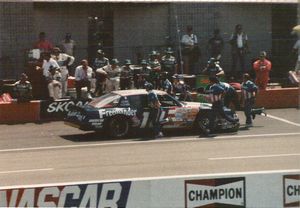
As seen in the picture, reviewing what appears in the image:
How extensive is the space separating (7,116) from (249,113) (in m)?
7.10

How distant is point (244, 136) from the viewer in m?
22.6

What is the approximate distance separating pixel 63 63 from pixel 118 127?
14.8ft

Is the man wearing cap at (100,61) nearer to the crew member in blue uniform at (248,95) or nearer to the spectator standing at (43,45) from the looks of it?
the spectator standing at (43,45)

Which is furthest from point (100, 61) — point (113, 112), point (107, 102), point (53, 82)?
point (113, 112)

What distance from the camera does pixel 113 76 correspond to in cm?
2600

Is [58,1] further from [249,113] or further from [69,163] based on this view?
[69,163]

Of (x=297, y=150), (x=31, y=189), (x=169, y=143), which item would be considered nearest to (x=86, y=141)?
(x=169, y=143)

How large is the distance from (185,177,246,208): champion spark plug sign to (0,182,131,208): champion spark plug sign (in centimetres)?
87

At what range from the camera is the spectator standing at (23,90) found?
2508 centimetres

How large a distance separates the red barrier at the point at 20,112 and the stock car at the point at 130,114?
3.13 m

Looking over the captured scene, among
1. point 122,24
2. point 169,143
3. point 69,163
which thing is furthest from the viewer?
point 122,24

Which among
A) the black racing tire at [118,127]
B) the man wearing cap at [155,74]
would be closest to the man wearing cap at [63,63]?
the man wearing cap at [155,74]

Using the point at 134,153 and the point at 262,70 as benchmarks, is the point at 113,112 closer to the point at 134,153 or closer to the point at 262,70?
the point at 134,153

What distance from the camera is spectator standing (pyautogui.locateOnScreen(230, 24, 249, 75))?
28.7 metres
